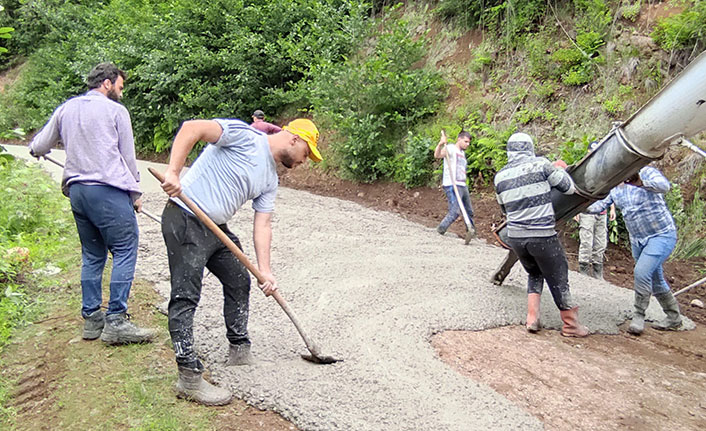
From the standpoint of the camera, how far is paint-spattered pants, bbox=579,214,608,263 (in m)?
7.00

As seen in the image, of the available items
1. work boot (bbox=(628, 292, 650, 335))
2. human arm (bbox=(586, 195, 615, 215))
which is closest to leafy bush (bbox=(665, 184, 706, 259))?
human arm (bbox=(586, 195, 615, 215))

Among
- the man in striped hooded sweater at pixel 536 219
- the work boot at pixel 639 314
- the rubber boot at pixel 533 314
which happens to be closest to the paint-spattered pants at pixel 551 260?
the man in striped hooded sweater at pixel 536 219

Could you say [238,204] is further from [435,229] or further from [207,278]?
[435,229]

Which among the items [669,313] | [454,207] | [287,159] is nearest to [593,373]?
[669,313]

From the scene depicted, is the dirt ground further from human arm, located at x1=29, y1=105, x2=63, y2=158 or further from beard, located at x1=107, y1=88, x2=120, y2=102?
human arm, located at x1=29, y1=105, x2=63, y2=158

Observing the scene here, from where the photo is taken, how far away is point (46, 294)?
15.8 feet


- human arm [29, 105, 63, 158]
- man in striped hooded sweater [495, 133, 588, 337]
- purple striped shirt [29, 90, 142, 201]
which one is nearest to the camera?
purple striped shirt [29, 90, 142, 201]

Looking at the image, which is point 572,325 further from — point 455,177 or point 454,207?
point 455,177

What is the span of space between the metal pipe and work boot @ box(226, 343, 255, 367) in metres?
3.01

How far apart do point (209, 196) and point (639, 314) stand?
4.08 metres

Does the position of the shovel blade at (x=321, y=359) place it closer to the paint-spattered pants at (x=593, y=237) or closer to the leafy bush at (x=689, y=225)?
the paint-spattered pants at (x=593, y=237)

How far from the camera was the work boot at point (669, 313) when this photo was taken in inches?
205

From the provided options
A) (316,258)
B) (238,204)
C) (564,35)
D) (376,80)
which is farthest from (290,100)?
(238,204)

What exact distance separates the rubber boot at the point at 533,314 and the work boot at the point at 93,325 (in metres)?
3.42
